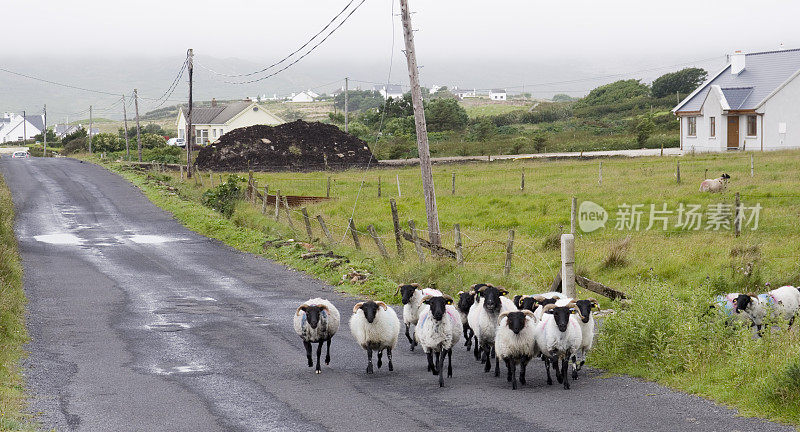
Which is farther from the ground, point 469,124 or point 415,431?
point 469,124

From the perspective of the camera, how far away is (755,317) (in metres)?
14.8

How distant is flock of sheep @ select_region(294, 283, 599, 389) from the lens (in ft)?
39.9

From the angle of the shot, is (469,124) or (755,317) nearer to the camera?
(755,317)

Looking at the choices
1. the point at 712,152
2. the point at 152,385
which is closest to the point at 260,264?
the point at 152,385

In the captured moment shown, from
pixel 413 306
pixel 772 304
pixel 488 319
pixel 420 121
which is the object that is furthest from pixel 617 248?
pixel 488 319

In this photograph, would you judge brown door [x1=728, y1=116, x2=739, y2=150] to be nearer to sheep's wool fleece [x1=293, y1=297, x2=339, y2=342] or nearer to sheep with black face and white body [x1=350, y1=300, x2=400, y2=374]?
sheep with black face and white body [x1=350, y1=300, x2=400, y2=374]

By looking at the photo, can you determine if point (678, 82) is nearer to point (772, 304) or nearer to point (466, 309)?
point (772, 304)

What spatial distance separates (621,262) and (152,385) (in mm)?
12606

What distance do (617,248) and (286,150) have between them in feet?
167

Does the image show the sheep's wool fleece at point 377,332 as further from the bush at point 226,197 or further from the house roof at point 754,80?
the house roof at point 754,80

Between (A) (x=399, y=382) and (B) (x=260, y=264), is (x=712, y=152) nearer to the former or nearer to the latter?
(B) (x=260, y=264)

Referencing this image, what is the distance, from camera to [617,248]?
21.2m

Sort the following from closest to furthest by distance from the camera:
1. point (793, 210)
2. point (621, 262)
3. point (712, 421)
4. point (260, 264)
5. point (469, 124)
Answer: point (712, 421) < point (621, 262) < point (260, 264) < point (793, 210) < point (469, 124)

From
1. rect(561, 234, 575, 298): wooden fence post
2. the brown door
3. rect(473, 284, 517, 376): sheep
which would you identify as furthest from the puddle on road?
the brown door
